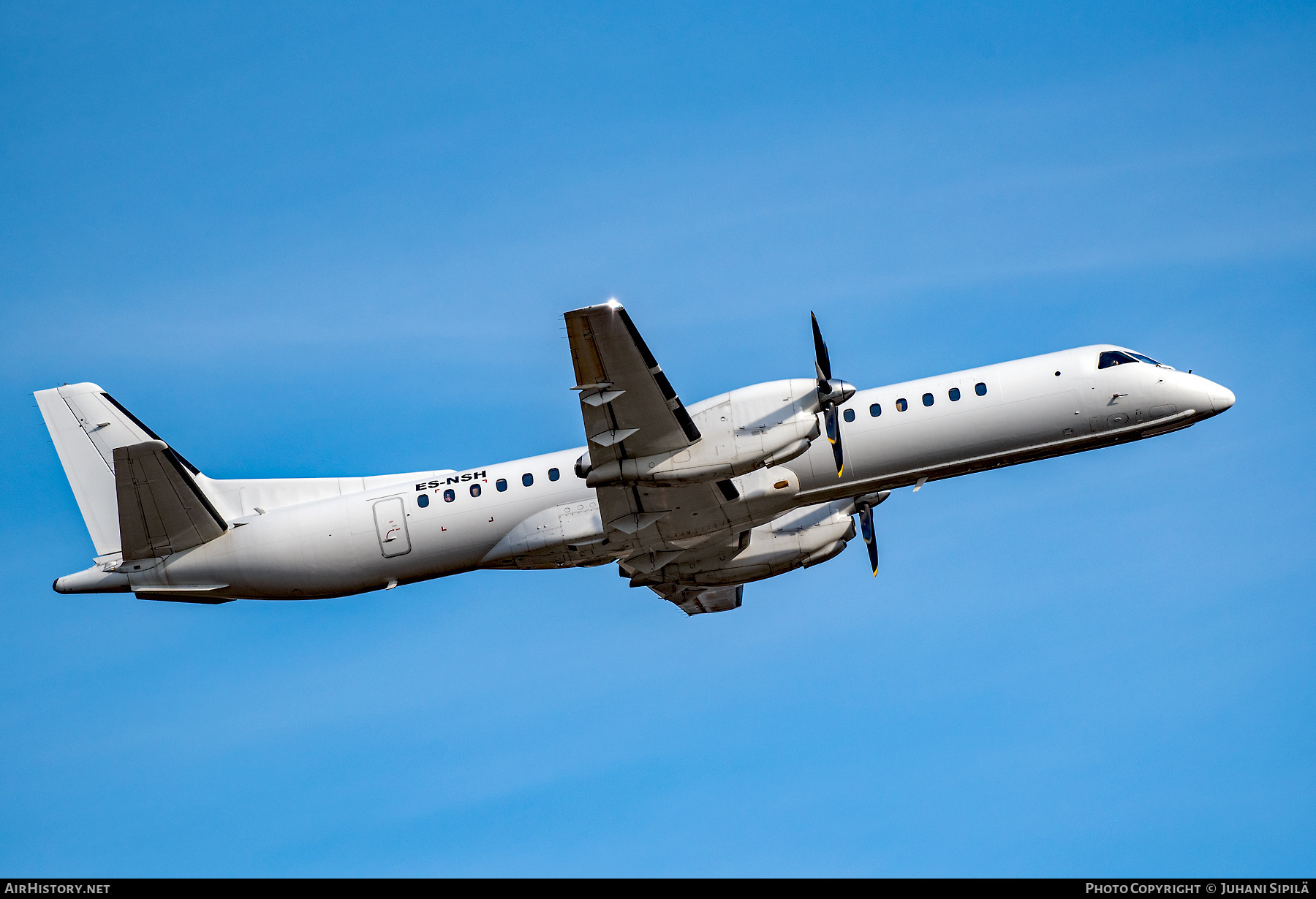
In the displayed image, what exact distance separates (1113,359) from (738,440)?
9.89 meters

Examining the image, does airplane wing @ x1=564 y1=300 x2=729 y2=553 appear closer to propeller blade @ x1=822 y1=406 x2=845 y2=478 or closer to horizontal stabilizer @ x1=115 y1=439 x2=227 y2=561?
propeller blade @ x1=822 y1=406 x2=845 y2=478

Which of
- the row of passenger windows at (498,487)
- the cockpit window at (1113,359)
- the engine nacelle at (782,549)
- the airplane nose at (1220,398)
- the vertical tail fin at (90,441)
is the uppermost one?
the vertical tail fin at (90,441)

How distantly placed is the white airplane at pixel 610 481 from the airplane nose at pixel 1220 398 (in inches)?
1.8

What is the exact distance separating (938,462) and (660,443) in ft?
22.8

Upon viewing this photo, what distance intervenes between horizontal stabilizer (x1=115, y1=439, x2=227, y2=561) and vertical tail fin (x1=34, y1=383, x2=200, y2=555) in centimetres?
118

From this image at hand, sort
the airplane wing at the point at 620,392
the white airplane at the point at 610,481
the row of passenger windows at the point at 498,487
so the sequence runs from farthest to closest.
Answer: the row of passenger windows at the point at 498,487 < the white airplane at the point at 610,481 < the airplane wing at the point at 620,392

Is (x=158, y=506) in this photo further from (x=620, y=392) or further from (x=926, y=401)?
(x=926, y=401)

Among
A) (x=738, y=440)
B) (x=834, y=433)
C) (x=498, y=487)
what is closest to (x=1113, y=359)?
(x=834, y=433)

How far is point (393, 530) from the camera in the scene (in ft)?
97.1

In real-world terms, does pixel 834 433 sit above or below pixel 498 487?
below

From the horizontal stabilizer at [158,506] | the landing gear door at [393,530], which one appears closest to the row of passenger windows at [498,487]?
the landing gear door at [393,530]

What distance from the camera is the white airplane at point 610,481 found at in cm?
2623

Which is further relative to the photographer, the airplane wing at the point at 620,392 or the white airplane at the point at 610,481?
the white airplane at the point at 610,481

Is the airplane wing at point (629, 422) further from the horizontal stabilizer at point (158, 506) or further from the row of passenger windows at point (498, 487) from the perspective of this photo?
the horizontal stabilizer at point (158, 506)
